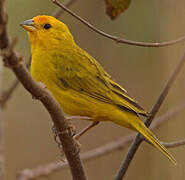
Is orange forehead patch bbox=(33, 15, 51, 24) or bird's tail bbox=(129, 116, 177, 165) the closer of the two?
bird's tail bbox=(129, 116, 177, 165)

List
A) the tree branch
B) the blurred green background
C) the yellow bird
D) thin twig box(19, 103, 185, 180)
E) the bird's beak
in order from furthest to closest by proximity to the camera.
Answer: the blurred green background < the bird's beak < the yellow bird < thin twig box(19, 103, 185, 180) < the tree branch

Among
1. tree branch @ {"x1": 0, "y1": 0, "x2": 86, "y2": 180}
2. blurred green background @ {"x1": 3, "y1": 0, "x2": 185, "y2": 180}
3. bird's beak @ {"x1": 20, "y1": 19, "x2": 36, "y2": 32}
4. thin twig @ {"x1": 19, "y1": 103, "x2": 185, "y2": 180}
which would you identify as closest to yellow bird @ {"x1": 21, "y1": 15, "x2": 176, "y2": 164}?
bird's beak @ {"x1": 20, "y1": 19, "x2": 36, "y2": 32}

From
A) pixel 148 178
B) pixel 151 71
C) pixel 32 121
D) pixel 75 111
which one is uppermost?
pixel 75 111

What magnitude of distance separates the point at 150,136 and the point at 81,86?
81cm

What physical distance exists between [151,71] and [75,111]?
7.86 ft

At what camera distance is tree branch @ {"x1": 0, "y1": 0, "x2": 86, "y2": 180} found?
2.01 meters

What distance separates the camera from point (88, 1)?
6.27 meters

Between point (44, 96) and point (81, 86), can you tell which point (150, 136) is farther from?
point (44, 96)

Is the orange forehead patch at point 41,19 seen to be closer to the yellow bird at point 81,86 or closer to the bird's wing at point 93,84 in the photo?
the yellow bird at point 81,86

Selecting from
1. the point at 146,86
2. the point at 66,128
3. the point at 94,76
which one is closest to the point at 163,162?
the point at 146,86

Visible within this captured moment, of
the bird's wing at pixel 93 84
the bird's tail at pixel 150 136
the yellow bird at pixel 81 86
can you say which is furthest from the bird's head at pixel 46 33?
the bird's tail at pixel 150 136

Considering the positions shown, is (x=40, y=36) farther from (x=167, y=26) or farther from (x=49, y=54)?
(x=167, y=26)

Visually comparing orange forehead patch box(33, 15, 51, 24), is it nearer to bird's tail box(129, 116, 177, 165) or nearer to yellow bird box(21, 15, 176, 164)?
yellow bird box(21, 15, 176, 164)

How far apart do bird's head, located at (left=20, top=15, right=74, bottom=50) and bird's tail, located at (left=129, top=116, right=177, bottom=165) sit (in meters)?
1.29
